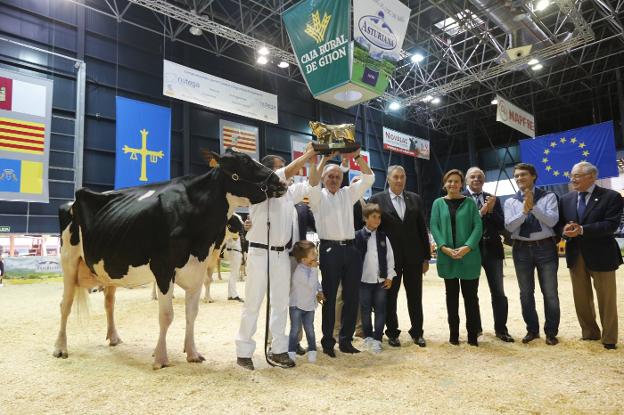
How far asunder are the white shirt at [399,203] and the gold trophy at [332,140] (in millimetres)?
949

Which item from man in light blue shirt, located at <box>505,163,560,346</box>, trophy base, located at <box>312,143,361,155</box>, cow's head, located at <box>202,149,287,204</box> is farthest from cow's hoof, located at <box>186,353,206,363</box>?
man in light blue shirt, located at <box>505,163,560,346</box>

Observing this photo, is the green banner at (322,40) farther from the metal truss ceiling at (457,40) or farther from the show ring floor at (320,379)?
the metal truss ceiling at (457,40)

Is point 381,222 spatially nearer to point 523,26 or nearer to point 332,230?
point 332,230

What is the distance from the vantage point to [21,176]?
1099 cm

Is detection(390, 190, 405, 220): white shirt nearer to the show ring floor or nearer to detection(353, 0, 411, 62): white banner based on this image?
the show ring floor

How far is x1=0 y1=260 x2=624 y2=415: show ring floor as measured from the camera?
247 cm

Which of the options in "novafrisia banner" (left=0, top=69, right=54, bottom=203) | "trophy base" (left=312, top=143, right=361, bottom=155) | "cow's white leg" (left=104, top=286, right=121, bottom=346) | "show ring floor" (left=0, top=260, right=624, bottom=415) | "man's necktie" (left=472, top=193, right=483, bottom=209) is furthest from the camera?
"novafrisia banner" (left=0, top=69, right=54, bottom=203)

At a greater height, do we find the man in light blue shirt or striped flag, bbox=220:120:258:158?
striped flag, bbox=220:120:258:158

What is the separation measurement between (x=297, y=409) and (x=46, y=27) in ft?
50.4

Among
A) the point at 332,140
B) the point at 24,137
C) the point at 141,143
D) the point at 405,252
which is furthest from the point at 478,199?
the point at 24,137

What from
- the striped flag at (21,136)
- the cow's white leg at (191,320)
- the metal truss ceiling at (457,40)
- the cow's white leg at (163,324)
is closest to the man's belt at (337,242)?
the cow's white leg at (191,320)

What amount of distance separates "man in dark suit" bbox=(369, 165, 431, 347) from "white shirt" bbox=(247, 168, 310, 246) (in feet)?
3.91

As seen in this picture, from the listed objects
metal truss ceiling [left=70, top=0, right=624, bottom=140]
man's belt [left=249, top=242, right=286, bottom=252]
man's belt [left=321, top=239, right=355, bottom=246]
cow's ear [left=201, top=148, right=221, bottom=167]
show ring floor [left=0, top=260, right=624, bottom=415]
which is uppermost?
metal truss ceiling [left=70, top=0, right=624, bottom=140]

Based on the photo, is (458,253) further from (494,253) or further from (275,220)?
(275,220)
